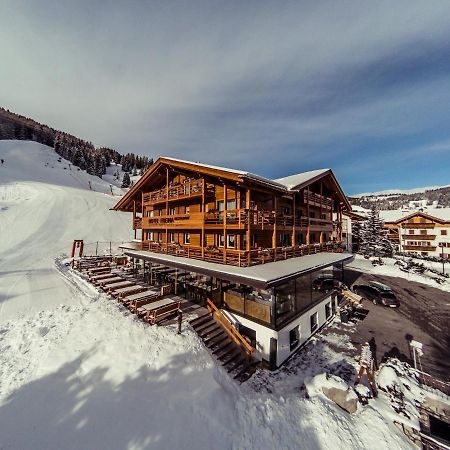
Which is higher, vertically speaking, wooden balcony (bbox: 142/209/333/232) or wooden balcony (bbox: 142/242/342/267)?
wooden balcony (bbox: 142/209/333/232)

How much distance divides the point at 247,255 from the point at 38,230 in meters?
38.8

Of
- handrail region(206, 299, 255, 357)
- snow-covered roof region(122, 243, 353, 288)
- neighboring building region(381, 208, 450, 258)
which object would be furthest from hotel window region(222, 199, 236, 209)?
neighboring building region(381, 208, 450, 258)

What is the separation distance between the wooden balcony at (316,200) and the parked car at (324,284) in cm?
705

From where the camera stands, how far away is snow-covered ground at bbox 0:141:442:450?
288 inches

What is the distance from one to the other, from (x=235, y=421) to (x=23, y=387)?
8.10 meters

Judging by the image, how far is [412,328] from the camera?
674 inches

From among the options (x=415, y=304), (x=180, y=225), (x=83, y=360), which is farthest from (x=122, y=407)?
(x=415, y=304)

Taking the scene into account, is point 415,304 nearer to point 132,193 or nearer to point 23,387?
point 23,387

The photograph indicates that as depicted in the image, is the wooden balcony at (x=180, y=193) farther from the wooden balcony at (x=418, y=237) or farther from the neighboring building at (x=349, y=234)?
the wooden balcony at (x=418, y=237)

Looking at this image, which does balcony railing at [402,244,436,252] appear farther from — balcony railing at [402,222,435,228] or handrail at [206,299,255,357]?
handrail at [206,299,255,357]

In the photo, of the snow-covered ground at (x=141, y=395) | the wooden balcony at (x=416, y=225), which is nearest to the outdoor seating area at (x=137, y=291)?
the snow-covered ground at (x=141, y=395)

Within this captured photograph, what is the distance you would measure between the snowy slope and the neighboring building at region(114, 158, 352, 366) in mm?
8201

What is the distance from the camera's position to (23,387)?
848cm

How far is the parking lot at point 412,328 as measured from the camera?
44.3 ft
